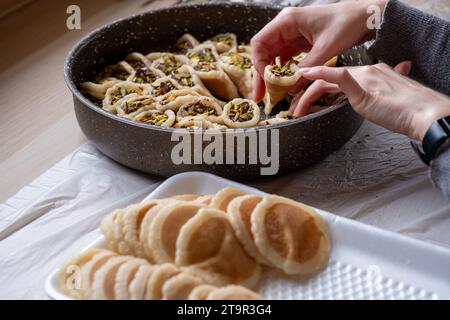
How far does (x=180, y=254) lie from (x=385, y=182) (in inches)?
21.6

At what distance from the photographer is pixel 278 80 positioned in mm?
1380

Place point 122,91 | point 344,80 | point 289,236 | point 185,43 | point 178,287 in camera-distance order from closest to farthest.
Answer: point 178,287, point 289,236, point 344,80, point 122,91, point 185,43

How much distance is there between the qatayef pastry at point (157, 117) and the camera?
4.50 ft

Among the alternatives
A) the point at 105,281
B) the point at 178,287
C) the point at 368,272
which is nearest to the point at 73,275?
the point at 105,281

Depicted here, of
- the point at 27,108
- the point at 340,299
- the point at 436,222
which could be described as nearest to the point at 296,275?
the point at 340,299

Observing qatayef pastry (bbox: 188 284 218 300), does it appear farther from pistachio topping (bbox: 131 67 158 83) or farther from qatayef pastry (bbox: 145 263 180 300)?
pistachio topping (bbox: 131 67 158 83)

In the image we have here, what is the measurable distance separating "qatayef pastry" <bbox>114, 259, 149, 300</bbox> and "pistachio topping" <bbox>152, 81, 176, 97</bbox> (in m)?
0.65

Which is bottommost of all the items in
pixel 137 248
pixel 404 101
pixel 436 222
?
pixel 436 222

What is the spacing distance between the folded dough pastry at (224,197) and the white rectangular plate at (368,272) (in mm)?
134

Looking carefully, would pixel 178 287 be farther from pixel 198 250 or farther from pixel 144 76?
pixel 144 76

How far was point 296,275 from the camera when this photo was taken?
99cm

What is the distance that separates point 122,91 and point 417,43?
0.69 meters
